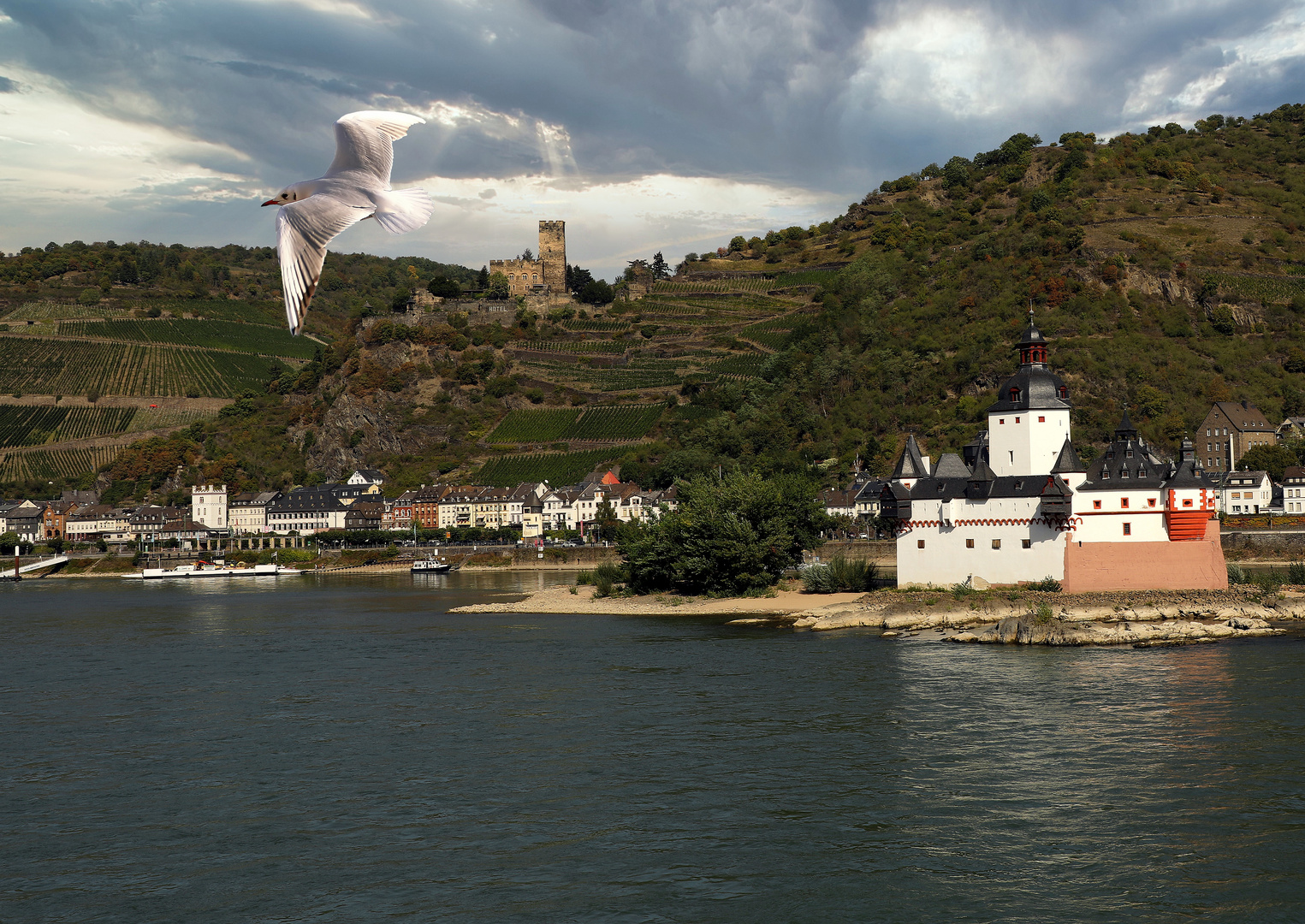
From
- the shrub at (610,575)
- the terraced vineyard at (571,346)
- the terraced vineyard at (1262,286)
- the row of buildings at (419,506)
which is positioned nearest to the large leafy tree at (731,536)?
the shrub at (610,575)

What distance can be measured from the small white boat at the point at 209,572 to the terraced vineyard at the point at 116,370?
5592 cm

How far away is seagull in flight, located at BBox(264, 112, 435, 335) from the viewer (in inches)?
278

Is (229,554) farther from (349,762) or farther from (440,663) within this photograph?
(349,762)

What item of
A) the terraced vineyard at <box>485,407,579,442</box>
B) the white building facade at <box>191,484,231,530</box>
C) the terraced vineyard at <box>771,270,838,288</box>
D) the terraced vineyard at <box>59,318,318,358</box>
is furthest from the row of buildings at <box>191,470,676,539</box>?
the terraced vineyard at <box>771,270,838,288</box>

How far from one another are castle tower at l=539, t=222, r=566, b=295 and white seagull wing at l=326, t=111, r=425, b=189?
6504 inches

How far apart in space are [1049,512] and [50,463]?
127958 millimetres

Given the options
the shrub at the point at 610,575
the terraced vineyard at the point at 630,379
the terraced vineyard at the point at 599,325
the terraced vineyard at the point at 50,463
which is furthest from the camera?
the terraced vineyard at the point at 599,325

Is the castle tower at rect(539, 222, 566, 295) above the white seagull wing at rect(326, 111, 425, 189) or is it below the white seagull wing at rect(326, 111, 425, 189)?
above

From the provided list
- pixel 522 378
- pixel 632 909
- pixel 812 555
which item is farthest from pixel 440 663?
pixel 522 378

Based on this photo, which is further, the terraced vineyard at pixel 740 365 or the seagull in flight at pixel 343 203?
the terraced vineyard at pixel 740 365

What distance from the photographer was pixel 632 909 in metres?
15.6

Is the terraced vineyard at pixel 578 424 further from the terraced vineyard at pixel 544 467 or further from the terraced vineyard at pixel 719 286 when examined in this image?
the terraced vineyard at pixel 719 286

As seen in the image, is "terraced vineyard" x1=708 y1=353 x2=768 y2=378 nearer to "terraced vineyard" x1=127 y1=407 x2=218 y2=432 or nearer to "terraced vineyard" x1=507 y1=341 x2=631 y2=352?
"terraced vineyard" x1=507 y1=341 x2=631 y2=352

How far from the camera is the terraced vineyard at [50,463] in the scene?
136 m
